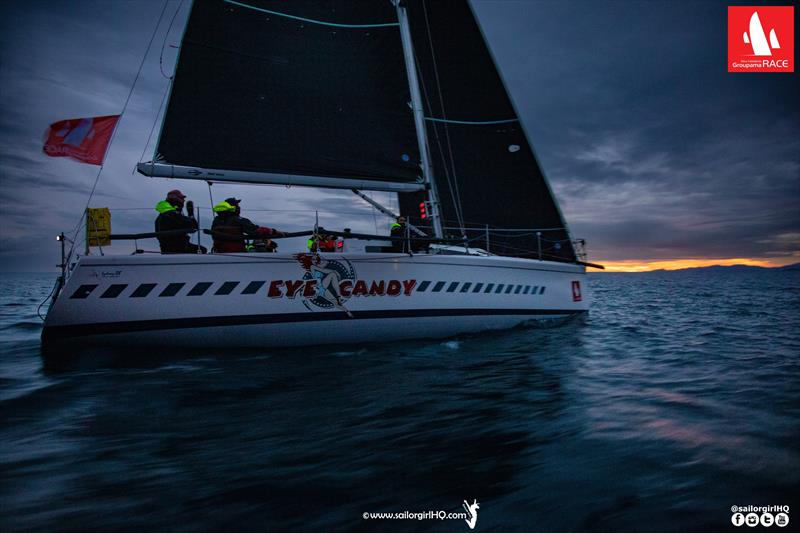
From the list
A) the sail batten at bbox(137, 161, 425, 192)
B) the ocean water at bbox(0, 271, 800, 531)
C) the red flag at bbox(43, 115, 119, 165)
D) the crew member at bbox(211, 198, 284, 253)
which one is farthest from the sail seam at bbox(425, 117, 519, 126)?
the red flag at bbox(43, 115, 119, 165)

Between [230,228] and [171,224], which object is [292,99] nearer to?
[230,228]

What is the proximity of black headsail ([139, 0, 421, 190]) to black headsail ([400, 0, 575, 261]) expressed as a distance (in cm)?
311

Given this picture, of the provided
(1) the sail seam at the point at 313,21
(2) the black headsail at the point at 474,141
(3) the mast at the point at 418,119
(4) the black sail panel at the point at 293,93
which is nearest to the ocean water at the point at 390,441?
(4) the black sail panel at the point at 293,93

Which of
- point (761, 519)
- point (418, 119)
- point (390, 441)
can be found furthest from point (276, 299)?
point (761, 519)

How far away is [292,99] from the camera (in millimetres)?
7070

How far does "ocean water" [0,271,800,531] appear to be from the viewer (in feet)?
6.55

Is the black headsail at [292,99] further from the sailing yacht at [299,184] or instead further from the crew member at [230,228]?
the crew member at [230,228]

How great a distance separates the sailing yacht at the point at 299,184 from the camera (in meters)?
5.53

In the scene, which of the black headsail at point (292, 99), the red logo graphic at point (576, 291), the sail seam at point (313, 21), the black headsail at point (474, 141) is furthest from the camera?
the black headsail at point (474, 141)

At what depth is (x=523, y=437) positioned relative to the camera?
295cm

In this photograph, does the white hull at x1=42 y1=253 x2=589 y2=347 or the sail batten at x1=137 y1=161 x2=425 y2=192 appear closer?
the white hull at x1=42 y1=253 x2=589 y2=347

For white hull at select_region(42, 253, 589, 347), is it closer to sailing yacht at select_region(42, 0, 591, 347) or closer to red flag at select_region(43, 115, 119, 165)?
sailing yacht at select_region(42, 0, 591, 347)

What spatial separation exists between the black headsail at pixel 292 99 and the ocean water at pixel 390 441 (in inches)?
133

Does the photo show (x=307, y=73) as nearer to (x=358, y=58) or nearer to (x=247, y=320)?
(x=358, y=58)
